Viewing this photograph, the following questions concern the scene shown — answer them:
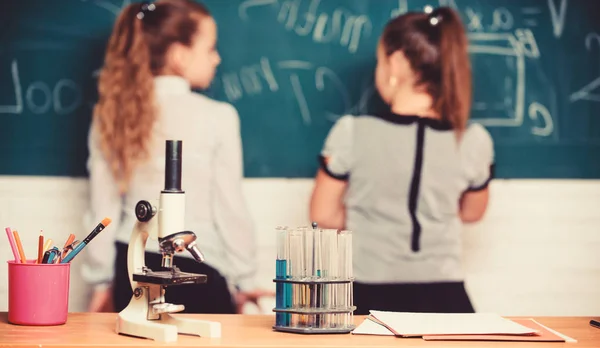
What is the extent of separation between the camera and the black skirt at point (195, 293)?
9.07 feet

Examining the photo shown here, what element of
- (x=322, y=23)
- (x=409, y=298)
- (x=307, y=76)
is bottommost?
(x=409, y=298)

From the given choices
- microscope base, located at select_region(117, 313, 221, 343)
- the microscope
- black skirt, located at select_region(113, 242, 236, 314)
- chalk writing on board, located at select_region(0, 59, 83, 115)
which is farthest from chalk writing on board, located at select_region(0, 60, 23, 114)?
microscope base, located at select_region(117, 313, 221, 343)

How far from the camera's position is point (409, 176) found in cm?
280

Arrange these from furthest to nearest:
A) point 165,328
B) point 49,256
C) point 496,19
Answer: point 496,19 → point 49,256 → point 165,328

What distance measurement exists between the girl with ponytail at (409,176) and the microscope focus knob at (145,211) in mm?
1105

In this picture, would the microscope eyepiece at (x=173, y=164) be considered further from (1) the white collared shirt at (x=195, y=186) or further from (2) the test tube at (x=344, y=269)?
(1) the white collared shirt at (x=195, y=186)

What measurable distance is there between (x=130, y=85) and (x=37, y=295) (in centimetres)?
112

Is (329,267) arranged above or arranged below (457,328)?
above

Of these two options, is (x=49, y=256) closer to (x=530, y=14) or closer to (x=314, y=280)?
(x=314, y=280)

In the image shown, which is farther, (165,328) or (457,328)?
(457,328)

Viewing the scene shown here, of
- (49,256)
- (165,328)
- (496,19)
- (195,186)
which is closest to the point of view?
(165,328)

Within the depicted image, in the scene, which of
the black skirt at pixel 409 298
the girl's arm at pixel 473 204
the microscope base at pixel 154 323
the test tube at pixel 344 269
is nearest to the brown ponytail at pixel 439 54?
the girl's arm at pixel 473 204

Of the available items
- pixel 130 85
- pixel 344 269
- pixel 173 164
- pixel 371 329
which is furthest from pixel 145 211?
pixel 130 85

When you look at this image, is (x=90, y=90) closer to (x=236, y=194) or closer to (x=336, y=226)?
(x=236, y=194)
